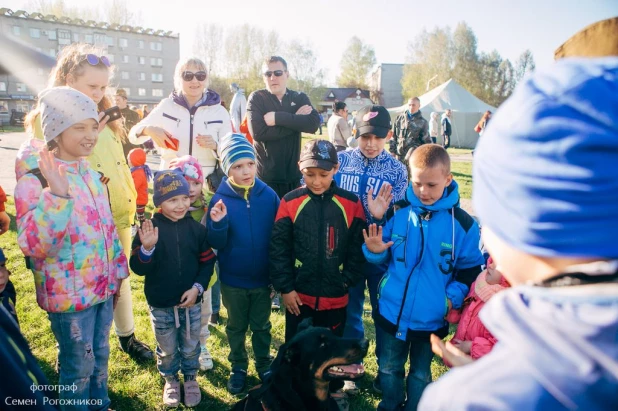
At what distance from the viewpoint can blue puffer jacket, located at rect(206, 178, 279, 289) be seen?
325 centimetres

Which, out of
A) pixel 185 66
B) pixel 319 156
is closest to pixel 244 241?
pixel 319 156

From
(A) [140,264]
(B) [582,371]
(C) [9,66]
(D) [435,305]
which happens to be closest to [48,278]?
(A) [140,264]

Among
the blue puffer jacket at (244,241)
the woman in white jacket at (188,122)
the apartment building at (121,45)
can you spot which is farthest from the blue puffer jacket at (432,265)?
the apartment building at (121,45)

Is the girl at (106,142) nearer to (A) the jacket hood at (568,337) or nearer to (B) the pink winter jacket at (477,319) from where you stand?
(B) the pink winter jacket at (477,319)

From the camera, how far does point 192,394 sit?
3121 millimetres

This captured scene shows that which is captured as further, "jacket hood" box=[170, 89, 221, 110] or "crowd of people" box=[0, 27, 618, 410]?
"jacket hood" box=[170, 89, 221, 110]

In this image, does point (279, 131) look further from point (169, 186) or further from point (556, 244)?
point (556, 244)

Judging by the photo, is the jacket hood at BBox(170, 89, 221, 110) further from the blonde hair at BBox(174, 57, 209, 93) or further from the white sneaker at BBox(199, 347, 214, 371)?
the white sneaker at BBox(199, 347, 214, 371)

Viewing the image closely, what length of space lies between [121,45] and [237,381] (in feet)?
252

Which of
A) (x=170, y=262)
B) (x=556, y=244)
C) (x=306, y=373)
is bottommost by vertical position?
(x=306, y=373)

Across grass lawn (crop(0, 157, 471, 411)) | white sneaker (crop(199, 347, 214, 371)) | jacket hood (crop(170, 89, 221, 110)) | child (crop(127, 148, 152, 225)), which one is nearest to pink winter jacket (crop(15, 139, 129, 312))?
grass lawn (crop(0, 157, 471, 411))

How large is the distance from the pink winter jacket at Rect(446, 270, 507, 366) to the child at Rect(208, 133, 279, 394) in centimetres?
161

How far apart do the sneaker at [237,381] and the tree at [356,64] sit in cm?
7443

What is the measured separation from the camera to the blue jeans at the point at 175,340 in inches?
119
